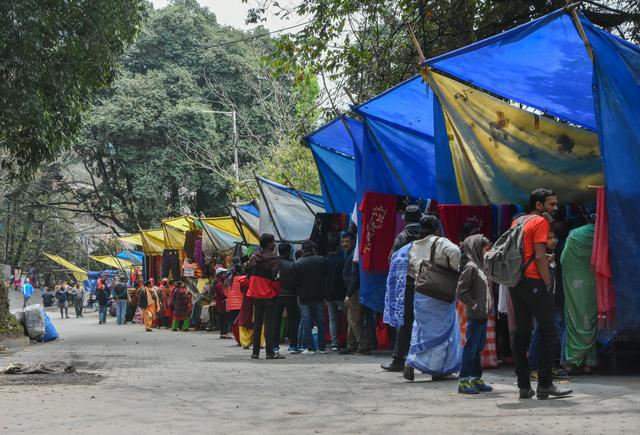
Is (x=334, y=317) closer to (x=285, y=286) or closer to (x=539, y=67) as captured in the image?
(x=285, y=286)

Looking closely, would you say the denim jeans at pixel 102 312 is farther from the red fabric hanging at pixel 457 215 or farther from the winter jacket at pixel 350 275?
the red fabric hanging at pixel 457 215

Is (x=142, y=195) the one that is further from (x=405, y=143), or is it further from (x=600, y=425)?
(x=600, y=425)

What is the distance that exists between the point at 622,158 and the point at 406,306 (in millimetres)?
2972

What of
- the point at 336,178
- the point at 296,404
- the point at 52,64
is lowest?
the point at 296,404

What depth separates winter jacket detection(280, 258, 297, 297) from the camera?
1479cm

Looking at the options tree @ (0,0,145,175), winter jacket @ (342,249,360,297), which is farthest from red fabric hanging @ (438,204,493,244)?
tree @ (0,0,145,175)

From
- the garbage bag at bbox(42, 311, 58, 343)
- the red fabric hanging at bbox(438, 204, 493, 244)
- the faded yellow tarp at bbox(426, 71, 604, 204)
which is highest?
the faded yellow tarp at bbox(426, 71, 604, 204)

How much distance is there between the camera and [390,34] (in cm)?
1689

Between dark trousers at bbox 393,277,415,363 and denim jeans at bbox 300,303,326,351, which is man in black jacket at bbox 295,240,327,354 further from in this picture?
dark trousers at bbox 393,277,415,363

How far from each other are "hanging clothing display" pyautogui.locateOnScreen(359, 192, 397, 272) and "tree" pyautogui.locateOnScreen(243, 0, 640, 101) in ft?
10.0

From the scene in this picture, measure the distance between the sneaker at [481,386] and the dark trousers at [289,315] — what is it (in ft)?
20.3

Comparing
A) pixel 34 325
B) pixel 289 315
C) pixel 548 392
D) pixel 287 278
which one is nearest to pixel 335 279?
pixel 287 278

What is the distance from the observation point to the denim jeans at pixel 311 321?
49.7ft

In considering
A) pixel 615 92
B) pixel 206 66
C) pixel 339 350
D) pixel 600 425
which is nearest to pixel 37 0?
pixel 339 350
